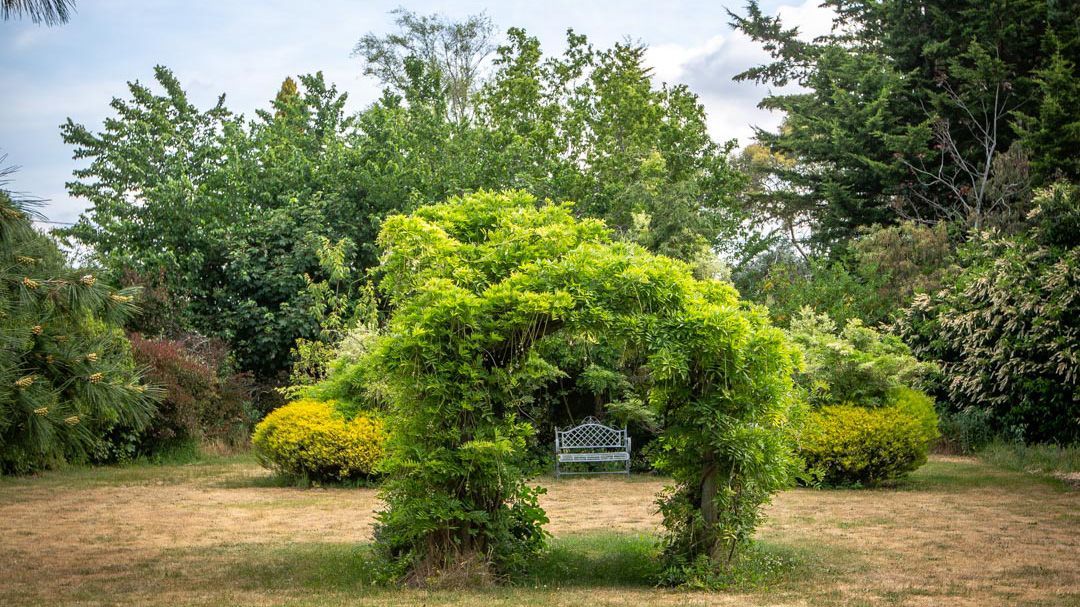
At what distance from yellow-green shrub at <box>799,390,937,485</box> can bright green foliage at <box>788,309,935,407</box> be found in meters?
0.22

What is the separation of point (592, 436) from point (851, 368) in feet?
13.2

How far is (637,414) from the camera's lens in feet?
48.3

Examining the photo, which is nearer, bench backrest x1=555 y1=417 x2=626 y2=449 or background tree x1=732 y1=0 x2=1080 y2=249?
bench backrest x1=555 y1=417 x2=626 y2=449

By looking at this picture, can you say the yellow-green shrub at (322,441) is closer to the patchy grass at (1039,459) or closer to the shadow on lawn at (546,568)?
the shadow on lawn at (546,568)

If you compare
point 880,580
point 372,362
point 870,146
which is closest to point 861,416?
point 880,580

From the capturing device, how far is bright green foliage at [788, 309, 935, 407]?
521 inches

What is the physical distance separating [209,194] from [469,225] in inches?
599

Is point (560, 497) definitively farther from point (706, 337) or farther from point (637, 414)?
point (706, 337)

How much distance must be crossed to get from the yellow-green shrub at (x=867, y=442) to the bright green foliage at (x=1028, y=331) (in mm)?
1572

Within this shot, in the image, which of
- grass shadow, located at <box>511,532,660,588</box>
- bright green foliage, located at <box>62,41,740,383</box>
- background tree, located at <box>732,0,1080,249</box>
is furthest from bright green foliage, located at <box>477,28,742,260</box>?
grass shadow, located at <box>511,532,660,588</box>

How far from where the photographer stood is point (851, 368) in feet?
44.0

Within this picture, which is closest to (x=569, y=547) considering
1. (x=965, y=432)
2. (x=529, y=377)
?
(x=529, y=377)

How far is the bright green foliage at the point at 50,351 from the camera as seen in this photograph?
584 cm

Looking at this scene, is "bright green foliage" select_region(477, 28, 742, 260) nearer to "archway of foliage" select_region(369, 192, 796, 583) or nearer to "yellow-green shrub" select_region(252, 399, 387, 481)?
"yellow-green shrub" select_region(252, 399, 387, 481)
